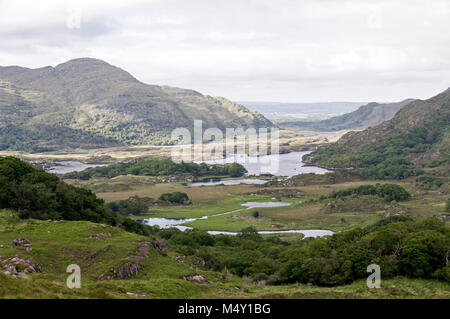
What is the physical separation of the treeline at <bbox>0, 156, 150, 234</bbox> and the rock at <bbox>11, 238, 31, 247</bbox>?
13.3m

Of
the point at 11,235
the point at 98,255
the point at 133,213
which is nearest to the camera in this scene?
the point at 98,255

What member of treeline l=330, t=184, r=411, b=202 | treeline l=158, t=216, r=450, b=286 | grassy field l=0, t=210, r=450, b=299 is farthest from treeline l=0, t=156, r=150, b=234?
treeline l=330, t=184, r=411, b=202

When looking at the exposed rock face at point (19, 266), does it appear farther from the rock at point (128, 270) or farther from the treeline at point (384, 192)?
the treeline at point (384, 192)

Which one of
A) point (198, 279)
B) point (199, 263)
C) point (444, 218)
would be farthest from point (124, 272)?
point (444, 218)

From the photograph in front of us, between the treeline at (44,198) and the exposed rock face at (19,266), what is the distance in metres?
20.7

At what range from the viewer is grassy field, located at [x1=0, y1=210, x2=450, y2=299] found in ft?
140

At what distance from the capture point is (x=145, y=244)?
59.7 m

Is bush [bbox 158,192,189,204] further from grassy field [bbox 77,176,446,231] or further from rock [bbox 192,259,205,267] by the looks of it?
rock [bbox 192,259,205,267]

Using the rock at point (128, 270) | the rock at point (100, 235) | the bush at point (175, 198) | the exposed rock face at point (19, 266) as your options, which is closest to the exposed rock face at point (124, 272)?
the rock at point (128, 270)

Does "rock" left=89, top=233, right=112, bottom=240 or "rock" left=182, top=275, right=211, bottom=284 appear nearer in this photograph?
"rock" left=182, top=275, right=211, bottom=284

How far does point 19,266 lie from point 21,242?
8.74 meters

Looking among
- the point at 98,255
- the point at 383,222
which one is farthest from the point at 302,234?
the point at 98,255
